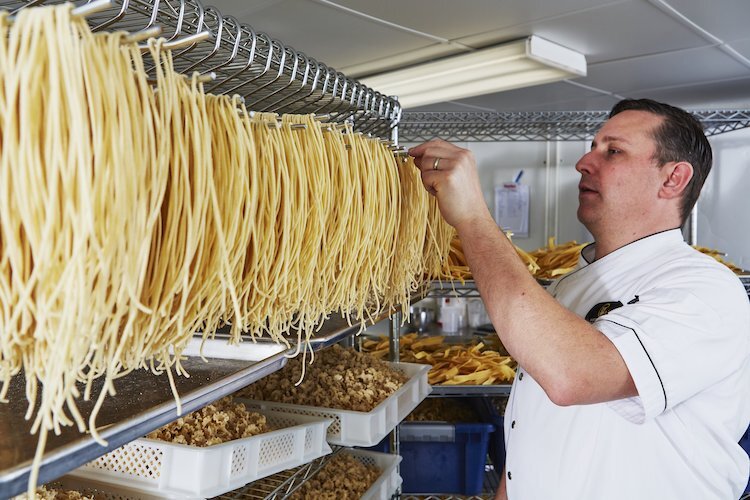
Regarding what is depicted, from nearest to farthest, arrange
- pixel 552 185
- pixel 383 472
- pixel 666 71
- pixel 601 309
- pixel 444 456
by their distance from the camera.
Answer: pixel 601 309 < pixel 383 472 < pixel 444 456 < pixel 666 71 < pixel 552 185

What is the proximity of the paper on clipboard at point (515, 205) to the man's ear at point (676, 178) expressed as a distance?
2648 millimetres

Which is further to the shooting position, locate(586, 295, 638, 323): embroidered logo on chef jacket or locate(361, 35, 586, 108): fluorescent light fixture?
locate(361, 35, 586, 108): fluorescent light fixture

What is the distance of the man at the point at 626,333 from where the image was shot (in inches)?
32.2

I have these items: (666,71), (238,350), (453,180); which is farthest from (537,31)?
(238,350)

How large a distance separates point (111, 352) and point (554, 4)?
5.41 ft

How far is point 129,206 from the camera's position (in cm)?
39

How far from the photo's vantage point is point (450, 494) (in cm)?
196

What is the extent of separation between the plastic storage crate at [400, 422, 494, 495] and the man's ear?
1069mm

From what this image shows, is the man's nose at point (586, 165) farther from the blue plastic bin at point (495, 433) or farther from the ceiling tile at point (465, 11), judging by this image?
the blue plastic bin at point (495, 433)

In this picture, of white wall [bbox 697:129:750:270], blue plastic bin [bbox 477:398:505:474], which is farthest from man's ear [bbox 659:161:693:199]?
white wall [bbox 697:129:750:270]

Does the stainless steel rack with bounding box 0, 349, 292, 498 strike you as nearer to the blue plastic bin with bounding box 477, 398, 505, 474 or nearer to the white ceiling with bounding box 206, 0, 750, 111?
the white ceiling with bounding box 206, 0, 750, 111

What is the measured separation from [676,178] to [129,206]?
104 centimetres

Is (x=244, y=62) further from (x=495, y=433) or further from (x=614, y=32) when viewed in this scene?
(x=495, y=433)

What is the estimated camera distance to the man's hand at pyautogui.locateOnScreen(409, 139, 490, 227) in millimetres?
828
